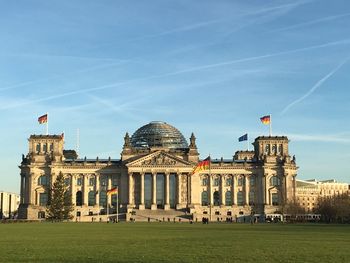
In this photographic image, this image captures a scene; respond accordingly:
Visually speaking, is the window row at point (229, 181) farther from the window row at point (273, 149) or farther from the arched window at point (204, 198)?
the window row at point (273, 149)

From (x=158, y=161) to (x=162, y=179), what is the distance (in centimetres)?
597

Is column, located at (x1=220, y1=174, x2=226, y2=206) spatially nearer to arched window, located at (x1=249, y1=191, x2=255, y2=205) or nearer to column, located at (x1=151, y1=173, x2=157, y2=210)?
arched window, located at (x1=249, y1=191, x2=255, y2=205)

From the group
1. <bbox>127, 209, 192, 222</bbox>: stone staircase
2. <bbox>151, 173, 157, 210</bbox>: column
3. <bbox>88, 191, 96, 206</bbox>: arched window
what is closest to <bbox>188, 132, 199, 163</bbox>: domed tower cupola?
<bbox>151, 173, 157, 210</bbox>: column

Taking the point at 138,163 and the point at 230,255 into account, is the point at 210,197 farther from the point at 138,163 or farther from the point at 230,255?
the point at 230,255

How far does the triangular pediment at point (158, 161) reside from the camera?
18562 centimetres


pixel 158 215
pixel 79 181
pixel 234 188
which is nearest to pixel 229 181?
pixel 234 188

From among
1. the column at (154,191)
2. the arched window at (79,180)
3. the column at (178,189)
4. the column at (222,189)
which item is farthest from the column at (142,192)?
the column at (222,189)

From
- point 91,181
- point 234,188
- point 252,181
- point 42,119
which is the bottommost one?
point 234,188

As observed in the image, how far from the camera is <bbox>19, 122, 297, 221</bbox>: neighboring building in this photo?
185 m

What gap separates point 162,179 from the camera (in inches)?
7362

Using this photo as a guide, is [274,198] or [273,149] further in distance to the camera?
[273,149]

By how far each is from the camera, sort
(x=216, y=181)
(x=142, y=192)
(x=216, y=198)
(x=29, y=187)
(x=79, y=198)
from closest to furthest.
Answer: (x=142, y=192), (x=29, y=187), (x=79, y=198), (x=216, y=198), (x=216, y=181)

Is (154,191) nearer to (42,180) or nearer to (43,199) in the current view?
(43,199)

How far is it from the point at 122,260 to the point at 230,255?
6.77 metres
